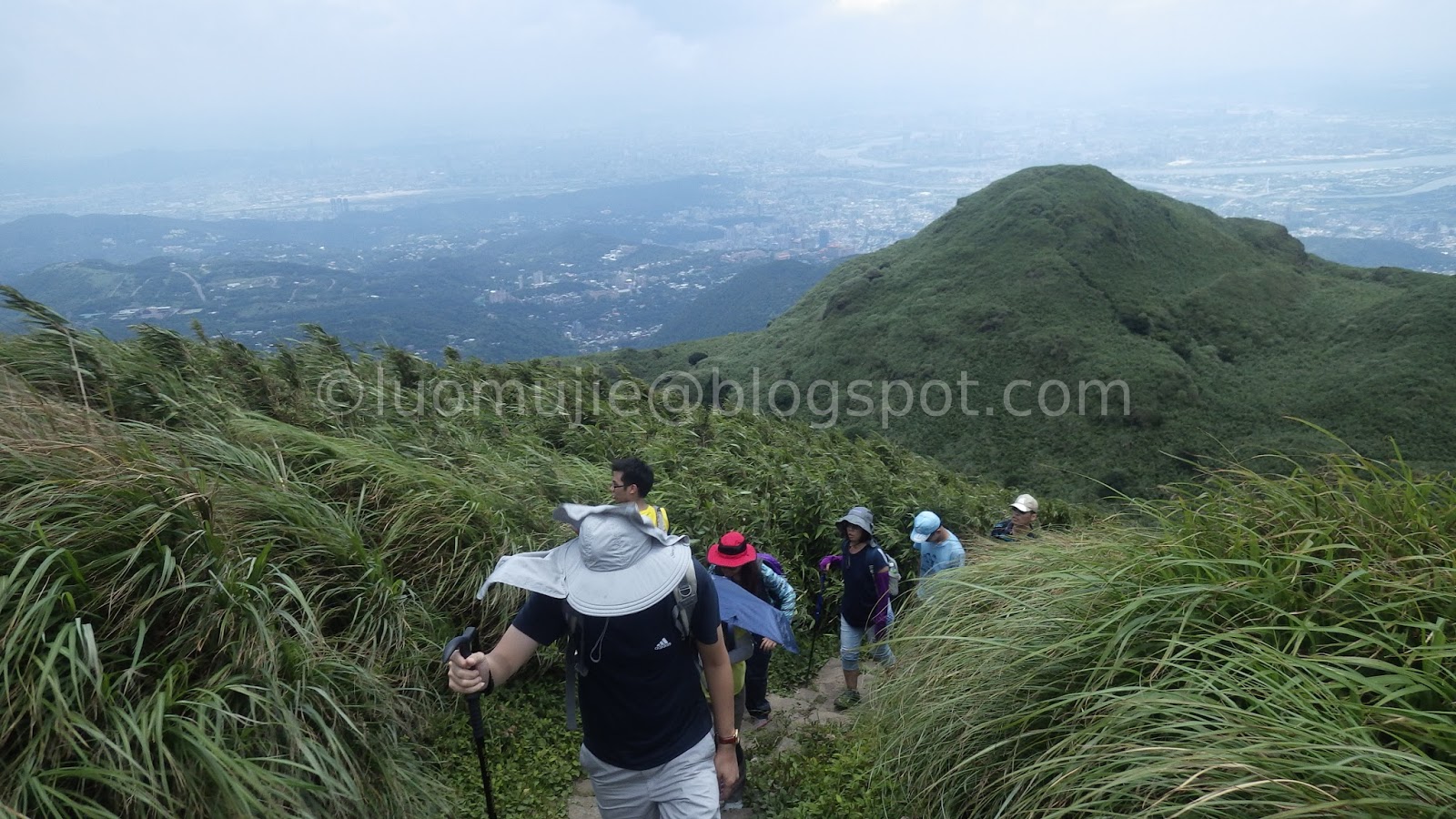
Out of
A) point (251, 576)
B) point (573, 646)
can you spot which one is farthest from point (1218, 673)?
point (251, 576)

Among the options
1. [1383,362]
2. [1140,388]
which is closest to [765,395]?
[1140,388]

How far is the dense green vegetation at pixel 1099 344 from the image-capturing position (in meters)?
35.5

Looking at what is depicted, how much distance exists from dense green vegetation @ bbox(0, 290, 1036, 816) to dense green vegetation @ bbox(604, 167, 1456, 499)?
25.0m

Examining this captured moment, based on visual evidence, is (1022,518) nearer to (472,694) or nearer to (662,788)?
(662,788)

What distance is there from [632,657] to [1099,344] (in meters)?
47.4

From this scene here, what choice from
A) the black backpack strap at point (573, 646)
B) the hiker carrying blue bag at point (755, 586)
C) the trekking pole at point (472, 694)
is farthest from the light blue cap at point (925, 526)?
the trekking pole at point (472, 694)

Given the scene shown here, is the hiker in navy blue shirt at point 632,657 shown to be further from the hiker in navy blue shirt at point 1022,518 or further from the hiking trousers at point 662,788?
the hiker in navy blue shirt at point 1022,518

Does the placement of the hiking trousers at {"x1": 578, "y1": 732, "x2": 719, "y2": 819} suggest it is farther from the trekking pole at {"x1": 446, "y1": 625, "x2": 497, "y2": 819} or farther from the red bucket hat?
the red bucket hat

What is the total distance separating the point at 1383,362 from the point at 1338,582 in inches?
1874

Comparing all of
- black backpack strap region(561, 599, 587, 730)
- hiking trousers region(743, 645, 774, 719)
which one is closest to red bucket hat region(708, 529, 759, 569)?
hiking trousers region(743, 645, 774, 719)

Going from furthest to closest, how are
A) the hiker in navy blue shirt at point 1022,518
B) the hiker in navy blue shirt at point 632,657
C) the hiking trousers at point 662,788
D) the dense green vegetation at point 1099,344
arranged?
the dense green vegetation at point 1099,344
the hiker in navy blue shirt at point 1022,518
the hiking trousers at point 662,788
the hiker in navy blue shirt at point 632,657

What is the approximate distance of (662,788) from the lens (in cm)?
271

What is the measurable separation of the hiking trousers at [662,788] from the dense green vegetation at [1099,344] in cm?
2659

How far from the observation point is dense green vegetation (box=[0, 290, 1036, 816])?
2.28m
